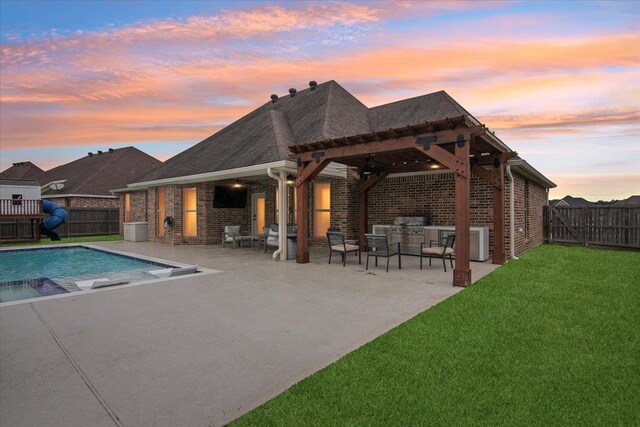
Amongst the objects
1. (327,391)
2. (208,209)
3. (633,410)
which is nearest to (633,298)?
(633,410)

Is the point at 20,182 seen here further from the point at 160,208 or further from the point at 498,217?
the point at 498,217

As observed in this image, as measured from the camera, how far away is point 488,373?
3104 mm

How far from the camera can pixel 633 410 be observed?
8.23 feet

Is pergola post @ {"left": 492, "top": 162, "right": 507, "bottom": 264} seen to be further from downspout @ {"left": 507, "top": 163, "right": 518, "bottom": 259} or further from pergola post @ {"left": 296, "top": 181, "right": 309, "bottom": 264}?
pergola post @ {"left": 296, "top": 181, "right": 309, "bottom": 264}

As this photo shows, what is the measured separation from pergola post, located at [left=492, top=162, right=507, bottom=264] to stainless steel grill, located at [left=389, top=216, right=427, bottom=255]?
2122 mm

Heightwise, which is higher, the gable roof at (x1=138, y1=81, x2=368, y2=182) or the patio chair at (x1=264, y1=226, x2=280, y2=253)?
the gable roof at (x1=138, y1=81, x2=368, y2=182)

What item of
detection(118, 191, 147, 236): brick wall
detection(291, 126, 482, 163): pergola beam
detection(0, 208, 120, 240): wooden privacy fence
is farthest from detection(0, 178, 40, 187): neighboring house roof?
detection(291, 126, 482, 163): pergola beam

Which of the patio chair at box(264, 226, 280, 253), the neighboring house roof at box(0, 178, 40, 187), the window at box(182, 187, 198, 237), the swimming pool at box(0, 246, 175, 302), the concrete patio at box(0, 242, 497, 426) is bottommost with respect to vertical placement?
the swimming pool at box(0, 246, 175, 302)

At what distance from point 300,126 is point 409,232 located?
22.0ft

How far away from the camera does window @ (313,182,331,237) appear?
533 inches

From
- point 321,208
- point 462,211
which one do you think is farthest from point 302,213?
point 462,211

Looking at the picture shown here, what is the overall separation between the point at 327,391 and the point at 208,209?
13306 mm

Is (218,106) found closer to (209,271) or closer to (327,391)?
(209,271)

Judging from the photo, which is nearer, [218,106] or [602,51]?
[602,51]
